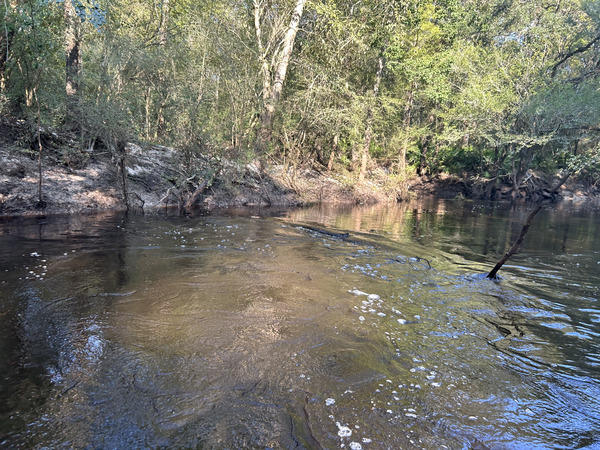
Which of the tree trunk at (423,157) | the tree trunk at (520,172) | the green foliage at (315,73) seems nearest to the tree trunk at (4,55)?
the green foliage at (315,73)

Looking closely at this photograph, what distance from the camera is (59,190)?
44.8 ft

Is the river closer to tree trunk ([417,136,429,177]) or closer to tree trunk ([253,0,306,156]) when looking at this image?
tree trunk ([253,0,306,156])

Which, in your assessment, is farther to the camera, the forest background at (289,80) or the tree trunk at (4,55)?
the forest background at (289,80)

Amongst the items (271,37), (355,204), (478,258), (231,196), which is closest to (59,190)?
(231,196)

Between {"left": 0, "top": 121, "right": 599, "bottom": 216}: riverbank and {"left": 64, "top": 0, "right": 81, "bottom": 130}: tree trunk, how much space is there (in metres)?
1.31

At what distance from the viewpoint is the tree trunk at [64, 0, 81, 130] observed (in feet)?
44.5

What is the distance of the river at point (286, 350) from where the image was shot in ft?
10.4

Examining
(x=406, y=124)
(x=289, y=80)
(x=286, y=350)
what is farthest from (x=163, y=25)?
(x=286, y=350)

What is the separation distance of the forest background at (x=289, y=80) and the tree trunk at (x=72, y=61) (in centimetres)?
6

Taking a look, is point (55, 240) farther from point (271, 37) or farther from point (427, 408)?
point (271, 37)

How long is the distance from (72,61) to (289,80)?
12454 mm

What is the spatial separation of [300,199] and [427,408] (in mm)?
18396

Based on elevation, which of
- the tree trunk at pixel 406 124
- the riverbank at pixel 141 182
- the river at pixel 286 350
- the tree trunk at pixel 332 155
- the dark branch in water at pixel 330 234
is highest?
the tree trunk at pixel 406 124

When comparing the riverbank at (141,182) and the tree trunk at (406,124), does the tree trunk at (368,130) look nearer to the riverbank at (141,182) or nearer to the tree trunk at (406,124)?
the riverbank at (141,182)
